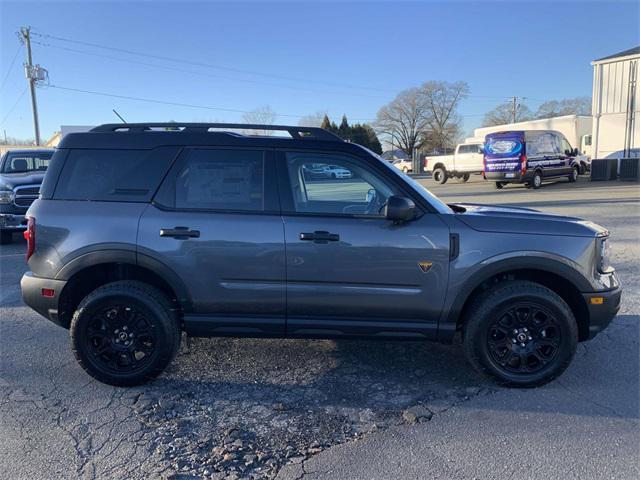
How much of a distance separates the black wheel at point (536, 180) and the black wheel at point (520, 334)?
64.1ft

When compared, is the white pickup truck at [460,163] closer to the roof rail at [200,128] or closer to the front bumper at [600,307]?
the front bumper at [600,307]

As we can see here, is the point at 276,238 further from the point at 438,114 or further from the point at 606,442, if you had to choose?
the point at 438,114

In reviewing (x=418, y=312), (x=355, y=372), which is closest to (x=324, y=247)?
(x=418, y=312)

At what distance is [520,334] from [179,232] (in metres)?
2.67

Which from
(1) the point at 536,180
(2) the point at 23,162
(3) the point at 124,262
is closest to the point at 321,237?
(3) the point at 124,262

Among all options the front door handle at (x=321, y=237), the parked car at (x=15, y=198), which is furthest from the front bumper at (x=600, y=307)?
the parked car at (x=15, y=198)

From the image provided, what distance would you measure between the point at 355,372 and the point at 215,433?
1.30m

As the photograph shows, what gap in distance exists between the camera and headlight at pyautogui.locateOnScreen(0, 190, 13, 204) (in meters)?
9.79

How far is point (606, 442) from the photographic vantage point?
296cm

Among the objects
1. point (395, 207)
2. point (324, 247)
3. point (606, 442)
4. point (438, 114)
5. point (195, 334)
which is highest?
point (438, 114)

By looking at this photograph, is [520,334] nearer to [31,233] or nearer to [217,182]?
[217,182]

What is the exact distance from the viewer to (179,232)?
3609 mm

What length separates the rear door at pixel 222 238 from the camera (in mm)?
3602

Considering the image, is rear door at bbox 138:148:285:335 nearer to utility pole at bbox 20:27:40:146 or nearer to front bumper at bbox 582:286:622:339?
front bumper at bbox 582:286:622:339
